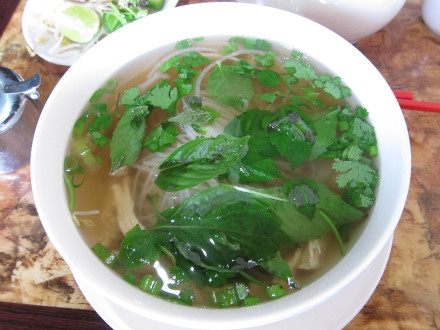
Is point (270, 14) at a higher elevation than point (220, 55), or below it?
higher

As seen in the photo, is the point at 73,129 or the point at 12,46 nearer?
the point at 73,129

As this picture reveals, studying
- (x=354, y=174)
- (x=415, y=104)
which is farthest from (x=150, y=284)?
(x=415, y=104)

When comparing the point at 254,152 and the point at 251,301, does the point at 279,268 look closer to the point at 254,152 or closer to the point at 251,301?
the point at 251,301

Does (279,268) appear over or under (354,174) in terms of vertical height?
Result: under

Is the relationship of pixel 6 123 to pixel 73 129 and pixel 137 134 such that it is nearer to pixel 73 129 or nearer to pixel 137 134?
pixel 73 129

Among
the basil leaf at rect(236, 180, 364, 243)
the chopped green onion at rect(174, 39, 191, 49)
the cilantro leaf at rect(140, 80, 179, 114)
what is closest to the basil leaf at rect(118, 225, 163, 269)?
the basil leaf at rect(236, 180, 364, 243)

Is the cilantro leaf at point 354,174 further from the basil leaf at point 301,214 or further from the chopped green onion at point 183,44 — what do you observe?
the chopped green onion at point 183,44

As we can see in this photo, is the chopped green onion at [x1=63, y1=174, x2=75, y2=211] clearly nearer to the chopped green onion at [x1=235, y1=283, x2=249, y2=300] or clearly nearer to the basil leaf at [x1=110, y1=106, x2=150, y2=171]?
the basil leaf at [x1=110, y1=106, x2=150, y2=171]

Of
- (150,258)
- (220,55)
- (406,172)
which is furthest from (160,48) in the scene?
(406,172)
